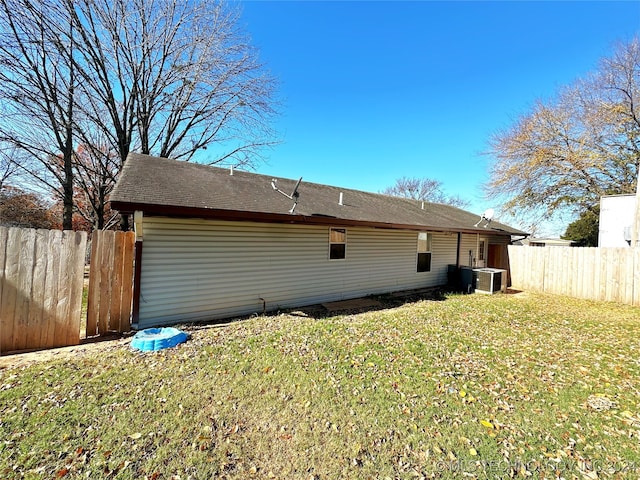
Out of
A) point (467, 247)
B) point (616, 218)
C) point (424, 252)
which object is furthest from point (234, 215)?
point (616, 218)

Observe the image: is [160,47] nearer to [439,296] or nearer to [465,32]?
[465,32]

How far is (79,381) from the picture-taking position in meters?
3.45

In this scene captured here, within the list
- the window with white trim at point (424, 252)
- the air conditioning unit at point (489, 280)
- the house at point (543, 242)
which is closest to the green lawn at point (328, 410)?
the air conditioning unit at point (489, 280)

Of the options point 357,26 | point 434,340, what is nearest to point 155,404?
point 434,340

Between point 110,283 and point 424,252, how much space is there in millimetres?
10353

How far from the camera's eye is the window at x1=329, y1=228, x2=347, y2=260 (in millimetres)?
8633

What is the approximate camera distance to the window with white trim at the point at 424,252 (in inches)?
446

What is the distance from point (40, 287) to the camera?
14.0ft

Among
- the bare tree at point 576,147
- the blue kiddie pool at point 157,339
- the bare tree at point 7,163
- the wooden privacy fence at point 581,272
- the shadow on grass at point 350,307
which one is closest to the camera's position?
the blue kiddie pool at point 157,339

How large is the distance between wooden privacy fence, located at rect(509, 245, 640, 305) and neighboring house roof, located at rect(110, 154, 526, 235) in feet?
13.0

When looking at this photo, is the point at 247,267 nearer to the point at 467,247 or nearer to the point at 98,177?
the point at 467,247

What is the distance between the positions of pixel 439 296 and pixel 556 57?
10404 mm

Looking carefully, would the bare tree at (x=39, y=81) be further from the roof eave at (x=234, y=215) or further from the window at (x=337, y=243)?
the window at (x=337, y=243)

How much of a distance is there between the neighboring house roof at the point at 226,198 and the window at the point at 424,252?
0.68m
